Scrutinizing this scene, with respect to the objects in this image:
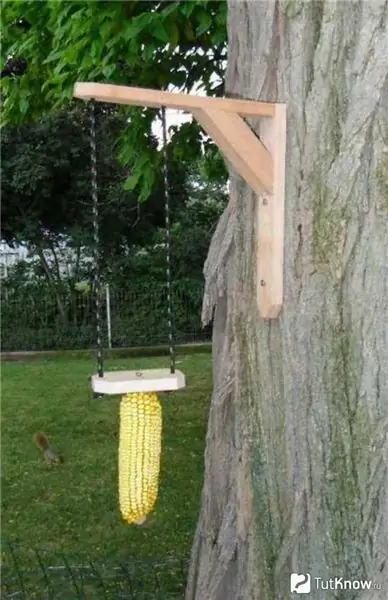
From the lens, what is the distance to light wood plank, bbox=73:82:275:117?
5.44 ft

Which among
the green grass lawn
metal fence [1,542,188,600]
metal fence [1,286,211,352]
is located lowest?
the green grass lawn

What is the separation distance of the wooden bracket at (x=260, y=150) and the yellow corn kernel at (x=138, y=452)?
33 cm

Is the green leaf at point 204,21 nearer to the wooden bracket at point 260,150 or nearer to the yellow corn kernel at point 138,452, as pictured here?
the wooden bracket at point 260,150

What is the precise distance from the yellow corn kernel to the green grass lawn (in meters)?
2.11

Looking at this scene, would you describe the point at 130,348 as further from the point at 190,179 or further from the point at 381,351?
the point at 381,351

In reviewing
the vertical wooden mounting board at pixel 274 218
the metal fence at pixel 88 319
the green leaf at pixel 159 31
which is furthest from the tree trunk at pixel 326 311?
the metal fence at pixel 88 319

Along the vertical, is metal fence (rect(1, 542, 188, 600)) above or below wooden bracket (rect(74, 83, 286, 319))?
below

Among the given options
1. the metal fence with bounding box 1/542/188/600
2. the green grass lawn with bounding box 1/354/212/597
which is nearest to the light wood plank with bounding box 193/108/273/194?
the metal fence with bounding box 1/542/188/600

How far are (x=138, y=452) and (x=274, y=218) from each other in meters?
0.59

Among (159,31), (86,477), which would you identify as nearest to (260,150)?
(159,31)

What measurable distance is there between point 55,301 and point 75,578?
901 cm

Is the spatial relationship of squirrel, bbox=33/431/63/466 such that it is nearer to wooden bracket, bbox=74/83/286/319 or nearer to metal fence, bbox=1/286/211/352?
wooden bracket, bbox=74/83/286/319

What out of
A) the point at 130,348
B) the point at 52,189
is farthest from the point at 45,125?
the point at 130,348

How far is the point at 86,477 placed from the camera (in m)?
5.62
